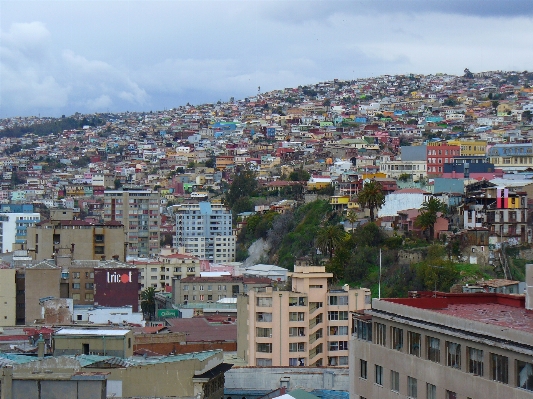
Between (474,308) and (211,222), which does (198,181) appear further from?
(474,308)

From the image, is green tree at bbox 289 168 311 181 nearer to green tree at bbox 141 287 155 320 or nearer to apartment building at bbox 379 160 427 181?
apartment building at bbox 379 160 427 181

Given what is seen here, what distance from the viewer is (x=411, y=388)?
24062 mm

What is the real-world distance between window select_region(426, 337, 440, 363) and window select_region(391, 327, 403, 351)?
0.98 m

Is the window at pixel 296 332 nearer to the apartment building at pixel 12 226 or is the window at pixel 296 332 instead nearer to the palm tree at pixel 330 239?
the palm tree at pixel 330 239

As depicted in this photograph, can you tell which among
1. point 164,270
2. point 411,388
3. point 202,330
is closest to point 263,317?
point 202,330

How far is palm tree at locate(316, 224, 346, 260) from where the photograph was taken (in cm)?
8475

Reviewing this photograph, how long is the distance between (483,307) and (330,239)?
59705 millimetres

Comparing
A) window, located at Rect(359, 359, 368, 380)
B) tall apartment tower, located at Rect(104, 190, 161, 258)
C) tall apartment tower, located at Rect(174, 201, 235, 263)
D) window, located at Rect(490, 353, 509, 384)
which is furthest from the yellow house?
window, located at Rect(490, 353, 509, 384)

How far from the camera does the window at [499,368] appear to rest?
21.3 meters

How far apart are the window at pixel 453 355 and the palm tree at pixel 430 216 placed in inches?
2263

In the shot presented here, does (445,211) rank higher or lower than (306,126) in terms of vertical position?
lower

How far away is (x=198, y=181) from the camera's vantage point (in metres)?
158

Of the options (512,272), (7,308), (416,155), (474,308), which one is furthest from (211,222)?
(474,308)

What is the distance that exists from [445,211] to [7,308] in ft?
106
